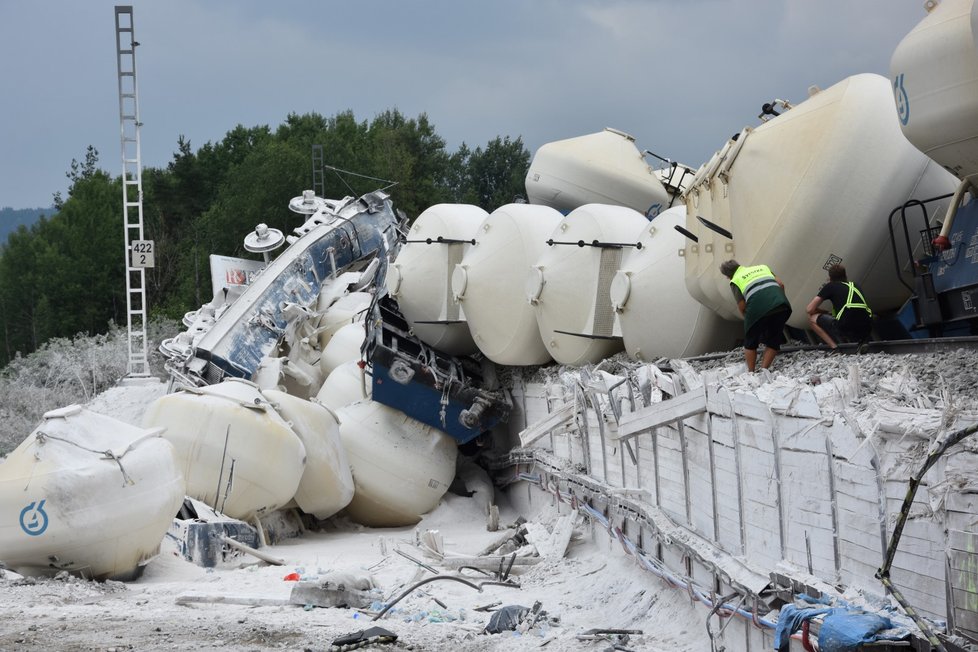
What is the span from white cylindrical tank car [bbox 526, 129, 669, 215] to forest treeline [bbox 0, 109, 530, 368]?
90.3ft

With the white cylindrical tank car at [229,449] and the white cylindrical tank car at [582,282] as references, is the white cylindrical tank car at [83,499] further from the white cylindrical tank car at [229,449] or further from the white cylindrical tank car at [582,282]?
the white cylindrical tank car at [582,282]

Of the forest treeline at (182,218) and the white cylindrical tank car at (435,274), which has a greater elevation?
the forest treeline at (182,218)

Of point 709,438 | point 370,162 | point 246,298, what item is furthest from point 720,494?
point 370,162

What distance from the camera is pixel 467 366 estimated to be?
1753 cm

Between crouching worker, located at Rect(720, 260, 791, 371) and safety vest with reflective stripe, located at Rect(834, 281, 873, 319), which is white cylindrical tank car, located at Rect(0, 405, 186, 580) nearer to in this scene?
crouching worker, located at Rect(720, 260, 791, 371)

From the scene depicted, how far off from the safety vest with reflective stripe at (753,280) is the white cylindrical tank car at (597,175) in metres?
8.31

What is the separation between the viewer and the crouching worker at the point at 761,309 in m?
9.34

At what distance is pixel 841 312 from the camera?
31.0ft

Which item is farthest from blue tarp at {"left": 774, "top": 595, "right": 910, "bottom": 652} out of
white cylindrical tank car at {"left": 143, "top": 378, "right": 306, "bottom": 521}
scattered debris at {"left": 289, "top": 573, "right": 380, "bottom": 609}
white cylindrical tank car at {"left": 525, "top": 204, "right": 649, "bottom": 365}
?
white cylindrical tank car at {"left": 143, "top": 378, "right": 306, "bottom": 521}

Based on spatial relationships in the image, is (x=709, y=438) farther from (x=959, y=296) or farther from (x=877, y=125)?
(x=877, y=125)

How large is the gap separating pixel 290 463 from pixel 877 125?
7.55 meters

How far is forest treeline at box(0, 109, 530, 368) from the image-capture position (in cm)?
5078

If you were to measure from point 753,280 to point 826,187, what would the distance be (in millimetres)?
1078

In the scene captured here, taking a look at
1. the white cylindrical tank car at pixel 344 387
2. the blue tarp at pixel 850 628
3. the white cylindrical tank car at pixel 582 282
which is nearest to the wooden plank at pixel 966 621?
Result: the blue tarp at pixel 850 628
